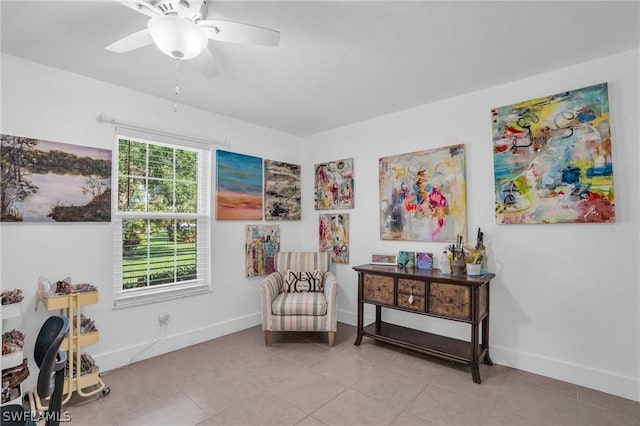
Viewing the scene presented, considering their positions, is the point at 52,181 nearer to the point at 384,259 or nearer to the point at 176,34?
the point at 176,34

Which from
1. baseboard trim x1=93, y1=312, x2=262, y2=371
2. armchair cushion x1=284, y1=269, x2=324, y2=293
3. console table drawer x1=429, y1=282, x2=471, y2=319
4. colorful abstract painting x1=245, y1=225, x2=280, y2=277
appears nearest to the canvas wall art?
baseboard trim x1=93, y1=312, x2=262, y2=371

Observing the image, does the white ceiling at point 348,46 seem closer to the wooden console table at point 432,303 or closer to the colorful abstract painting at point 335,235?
the colorful abstract painting at point 335,235

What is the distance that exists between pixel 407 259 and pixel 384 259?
0.32 meters

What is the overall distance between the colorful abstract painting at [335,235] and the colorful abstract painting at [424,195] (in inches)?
22.0

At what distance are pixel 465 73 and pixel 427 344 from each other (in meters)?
2.48

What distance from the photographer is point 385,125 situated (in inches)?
146

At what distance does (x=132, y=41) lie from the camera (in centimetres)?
182

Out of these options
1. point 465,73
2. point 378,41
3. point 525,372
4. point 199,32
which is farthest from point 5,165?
point 525,372

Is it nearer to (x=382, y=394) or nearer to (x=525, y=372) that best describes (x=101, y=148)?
(x=382, y=394)

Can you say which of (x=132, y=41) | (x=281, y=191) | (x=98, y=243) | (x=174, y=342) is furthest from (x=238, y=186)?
(x=132, y=41)

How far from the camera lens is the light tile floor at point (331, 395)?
2.04 m

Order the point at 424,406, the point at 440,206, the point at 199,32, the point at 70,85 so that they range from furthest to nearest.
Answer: the point at 440,206 → the point at 70,85 → the point at 424,406 → the point at 199,32

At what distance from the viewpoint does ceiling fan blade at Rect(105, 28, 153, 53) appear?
69.6 inches

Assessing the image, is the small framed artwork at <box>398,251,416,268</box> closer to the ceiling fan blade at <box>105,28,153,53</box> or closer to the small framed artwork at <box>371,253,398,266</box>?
the small framed artwork at <box>371,253,398,266</box>
